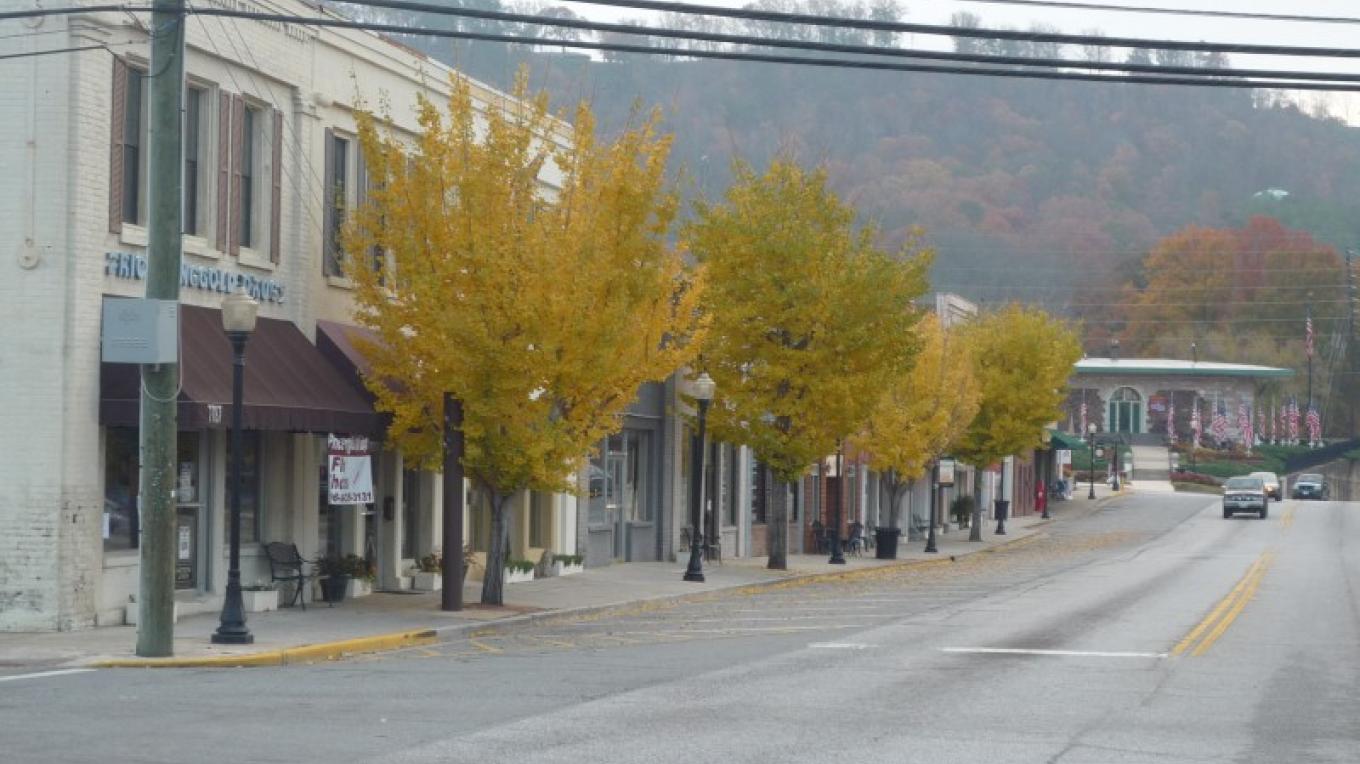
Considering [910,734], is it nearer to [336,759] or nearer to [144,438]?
[336,759]

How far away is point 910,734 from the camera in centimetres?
1355

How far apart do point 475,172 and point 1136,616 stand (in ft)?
37.3

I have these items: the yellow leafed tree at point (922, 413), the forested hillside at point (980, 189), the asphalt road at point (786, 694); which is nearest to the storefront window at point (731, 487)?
the yellow leafed tree at point (922, 413)

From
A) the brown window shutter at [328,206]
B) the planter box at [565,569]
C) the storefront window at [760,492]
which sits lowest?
the planter box at [565,569]

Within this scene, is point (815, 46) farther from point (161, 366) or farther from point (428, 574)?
point (428, 574)

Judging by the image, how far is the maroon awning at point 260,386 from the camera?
21.3m

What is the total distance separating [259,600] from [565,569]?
10838mm

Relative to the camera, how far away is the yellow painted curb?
17.9 m

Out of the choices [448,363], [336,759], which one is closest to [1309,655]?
[448,363]

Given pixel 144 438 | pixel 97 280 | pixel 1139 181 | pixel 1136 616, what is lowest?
pixel 1136 616

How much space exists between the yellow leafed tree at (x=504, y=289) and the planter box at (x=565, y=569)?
7.72 m

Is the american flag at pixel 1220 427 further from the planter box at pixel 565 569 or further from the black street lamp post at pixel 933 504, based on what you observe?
the planter box at pixel 565 569

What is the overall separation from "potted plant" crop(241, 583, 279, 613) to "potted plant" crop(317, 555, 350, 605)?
150 cm

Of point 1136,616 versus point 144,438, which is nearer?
point 144,438
